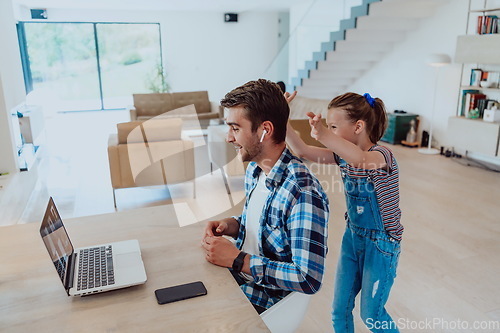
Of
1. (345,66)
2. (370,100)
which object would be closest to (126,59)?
(345,66)

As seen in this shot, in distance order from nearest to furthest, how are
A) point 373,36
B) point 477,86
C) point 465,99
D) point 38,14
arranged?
point 477,86, point 465,99, point 373,36, point 38,14

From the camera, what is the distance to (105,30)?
10.9m

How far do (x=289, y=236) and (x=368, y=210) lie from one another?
1.40 feet

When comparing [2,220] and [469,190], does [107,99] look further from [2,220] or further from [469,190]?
[469,190]

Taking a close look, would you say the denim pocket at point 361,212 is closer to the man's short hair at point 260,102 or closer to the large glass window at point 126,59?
the man's short hair at point 260,102

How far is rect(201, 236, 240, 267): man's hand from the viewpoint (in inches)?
50.6

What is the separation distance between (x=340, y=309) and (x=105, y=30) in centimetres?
1092

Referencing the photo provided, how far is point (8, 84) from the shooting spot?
505 cm

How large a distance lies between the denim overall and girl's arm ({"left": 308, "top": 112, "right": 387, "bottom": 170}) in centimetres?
8

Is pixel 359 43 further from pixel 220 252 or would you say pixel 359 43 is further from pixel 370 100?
pixel 220 252

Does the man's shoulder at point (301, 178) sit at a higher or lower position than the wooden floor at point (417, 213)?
higher

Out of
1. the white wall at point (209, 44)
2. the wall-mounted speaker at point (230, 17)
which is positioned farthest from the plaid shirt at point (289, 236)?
the wall-mounted speaker at point (230, 17)

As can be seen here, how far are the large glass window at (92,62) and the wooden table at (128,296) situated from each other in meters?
10.1

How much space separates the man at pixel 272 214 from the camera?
1196 mm
